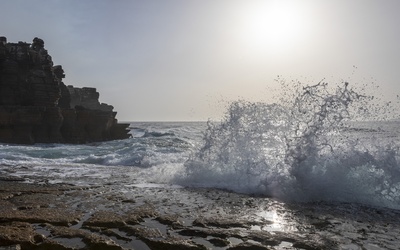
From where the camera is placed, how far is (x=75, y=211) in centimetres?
521

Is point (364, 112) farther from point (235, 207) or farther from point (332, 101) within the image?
point (235, 207)

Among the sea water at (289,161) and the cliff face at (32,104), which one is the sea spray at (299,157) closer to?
the sea water at (289,161)

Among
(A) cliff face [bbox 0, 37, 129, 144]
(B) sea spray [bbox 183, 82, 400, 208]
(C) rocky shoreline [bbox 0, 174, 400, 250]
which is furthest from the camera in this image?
(A) cliff face [bbox 0, 37, 129, 144]

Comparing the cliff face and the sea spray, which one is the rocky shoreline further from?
the cliff face

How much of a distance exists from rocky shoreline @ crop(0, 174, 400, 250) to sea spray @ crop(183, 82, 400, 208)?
93 cm

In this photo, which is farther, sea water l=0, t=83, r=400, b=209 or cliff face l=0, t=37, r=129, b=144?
cliff face l=0, t=37, r=129, b=144

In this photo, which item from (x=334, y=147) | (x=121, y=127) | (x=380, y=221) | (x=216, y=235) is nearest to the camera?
(x=216, y=235)

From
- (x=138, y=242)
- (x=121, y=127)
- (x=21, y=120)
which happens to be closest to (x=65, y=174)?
(x=138, y=242)

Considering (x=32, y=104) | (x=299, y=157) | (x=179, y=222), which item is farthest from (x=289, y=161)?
(x=32, y=104)

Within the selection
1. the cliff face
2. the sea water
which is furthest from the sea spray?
the cliff face

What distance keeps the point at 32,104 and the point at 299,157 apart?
24.2m

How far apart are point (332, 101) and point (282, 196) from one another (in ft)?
10.6

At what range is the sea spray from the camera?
7.16 meters

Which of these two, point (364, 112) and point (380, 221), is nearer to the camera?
point (380, 221)
